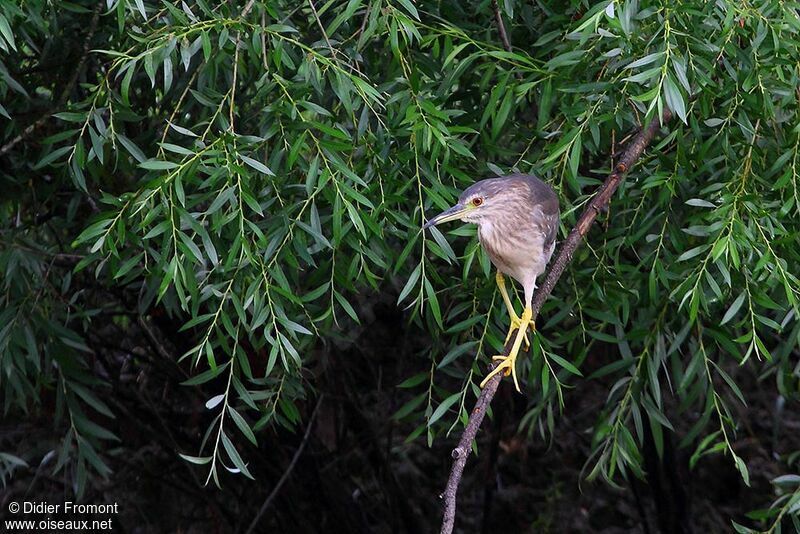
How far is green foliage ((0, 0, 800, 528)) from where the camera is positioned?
2.30m

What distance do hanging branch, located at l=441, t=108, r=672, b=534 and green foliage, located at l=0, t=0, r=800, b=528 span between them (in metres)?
0.08

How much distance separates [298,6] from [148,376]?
6.76 feet

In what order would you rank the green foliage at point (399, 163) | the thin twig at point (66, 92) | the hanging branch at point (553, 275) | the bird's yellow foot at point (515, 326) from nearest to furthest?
1. the hanging branch at point (553, 275)
2. the green foliage at point (399, 163)
3. the bird's yellow foot at point (515, 326)
4. the thin twig at point (66, 92)

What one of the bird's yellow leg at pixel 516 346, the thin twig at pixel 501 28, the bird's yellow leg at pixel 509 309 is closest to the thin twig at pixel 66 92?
the thin twig at pixel 501 28

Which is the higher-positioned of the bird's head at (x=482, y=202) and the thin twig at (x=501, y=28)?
the thin twig at (x=501, y=28)

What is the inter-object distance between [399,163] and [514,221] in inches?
13.4

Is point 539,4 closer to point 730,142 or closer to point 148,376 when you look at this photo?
point 730,142

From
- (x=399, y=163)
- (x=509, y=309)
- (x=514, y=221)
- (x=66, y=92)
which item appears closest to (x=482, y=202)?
(x=514, y=221)

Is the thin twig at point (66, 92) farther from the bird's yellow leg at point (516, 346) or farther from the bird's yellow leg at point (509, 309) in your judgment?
the bird's yellow leg at point (516, 346)

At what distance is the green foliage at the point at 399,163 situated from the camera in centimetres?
230

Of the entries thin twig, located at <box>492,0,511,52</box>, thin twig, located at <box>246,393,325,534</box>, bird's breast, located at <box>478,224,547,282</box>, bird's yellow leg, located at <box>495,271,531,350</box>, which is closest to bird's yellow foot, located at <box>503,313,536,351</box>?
bird's yellow leg, located at <box>495,271,531,350</box>

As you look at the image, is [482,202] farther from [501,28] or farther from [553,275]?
[501,28]

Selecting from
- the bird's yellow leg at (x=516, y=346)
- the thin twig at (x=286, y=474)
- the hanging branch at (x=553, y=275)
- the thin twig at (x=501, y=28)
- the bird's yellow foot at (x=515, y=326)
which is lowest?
the thin twig at (x=286, y=474)

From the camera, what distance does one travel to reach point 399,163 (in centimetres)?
251
